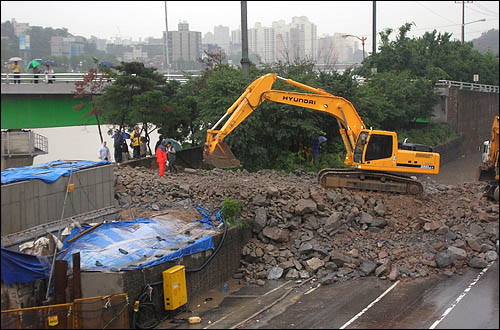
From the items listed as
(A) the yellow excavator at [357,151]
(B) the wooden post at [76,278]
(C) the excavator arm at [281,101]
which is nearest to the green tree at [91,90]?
(C) the excavator arm at [281,101]

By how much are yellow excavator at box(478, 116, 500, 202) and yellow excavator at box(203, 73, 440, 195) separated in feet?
6.17

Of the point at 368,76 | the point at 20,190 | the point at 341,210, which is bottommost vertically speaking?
the point at 341,210

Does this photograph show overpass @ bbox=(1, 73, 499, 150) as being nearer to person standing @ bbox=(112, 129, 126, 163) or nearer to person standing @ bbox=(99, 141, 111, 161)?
person standing @ bbox=(99, 141, 111, 161)

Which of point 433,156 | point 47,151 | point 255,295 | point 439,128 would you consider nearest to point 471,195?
point 433,156

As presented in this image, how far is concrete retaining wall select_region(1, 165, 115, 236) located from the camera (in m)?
13.6

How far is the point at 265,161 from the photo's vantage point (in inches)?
1059

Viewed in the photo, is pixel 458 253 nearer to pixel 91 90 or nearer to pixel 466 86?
pixel 91 90

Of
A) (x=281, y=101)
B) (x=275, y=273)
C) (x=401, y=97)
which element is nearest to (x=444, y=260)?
(x=275, y=273)

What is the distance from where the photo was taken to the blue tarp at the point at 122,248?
12112 millimetres

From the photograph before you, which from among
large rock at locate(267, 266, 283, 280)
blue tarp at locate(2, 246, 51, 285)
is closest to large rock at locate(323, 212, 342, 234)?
large rock at locate(267, 266, 283, 280)

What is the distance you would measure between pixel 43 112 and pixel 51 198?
41.5ft

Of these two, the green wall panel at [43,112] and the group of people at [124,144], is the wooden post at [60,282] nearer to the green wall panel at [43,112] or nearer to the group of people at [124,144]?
the green wall panel at [43,112]

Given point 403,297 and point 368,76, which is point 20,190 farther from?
point 368,76

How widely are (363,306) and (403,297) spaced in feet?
3.76
